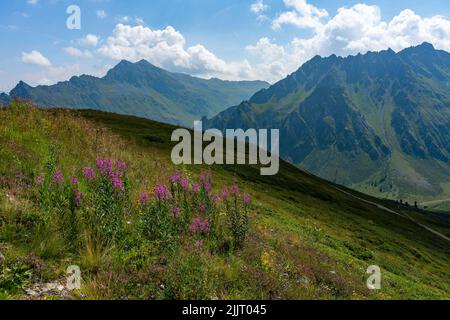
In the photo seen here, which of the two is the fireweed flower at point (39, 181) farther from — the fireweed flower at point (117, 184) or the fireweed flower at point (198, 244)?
the fireweed flower at point (198, 244)

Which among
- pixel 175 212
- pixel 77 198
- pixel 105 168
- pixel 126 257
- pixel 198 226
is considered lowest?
pixel 126 257

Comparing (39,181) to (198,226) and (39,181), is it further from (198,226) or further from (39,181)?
(198,226)

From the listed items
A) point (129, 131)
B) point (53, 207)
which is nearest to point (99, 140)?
point (53, 207)

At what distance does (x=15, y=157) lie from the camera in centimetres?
1299

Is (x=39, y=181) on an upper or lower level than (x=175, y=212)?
upper

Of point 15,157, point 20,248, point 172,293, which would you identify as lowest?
point 172,293

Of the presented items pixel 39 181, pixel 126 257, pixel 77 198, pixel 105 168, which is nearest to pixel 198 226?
pixel 126 257

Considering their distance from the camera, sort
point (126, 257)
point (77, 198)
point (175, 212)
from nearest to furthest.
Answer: point (126, 257) → point (77, 198) → point (175, 212)

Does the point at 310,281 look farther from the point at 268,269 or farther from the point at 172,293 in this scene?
the point at 172,293

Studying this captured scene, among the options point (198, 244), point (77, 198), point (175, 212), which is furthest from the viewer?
point (175, 212)

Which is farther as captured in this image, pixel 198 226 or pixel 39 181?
pixel 198 226

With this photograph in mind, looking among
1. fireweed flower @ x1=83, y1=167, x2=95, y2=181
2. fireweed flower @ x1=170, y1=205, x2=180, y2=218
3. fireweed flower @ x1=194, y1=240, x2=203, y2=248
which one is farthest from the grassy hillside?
fireweed flower @ x1=170, y1=205, x2=180, y2=218
